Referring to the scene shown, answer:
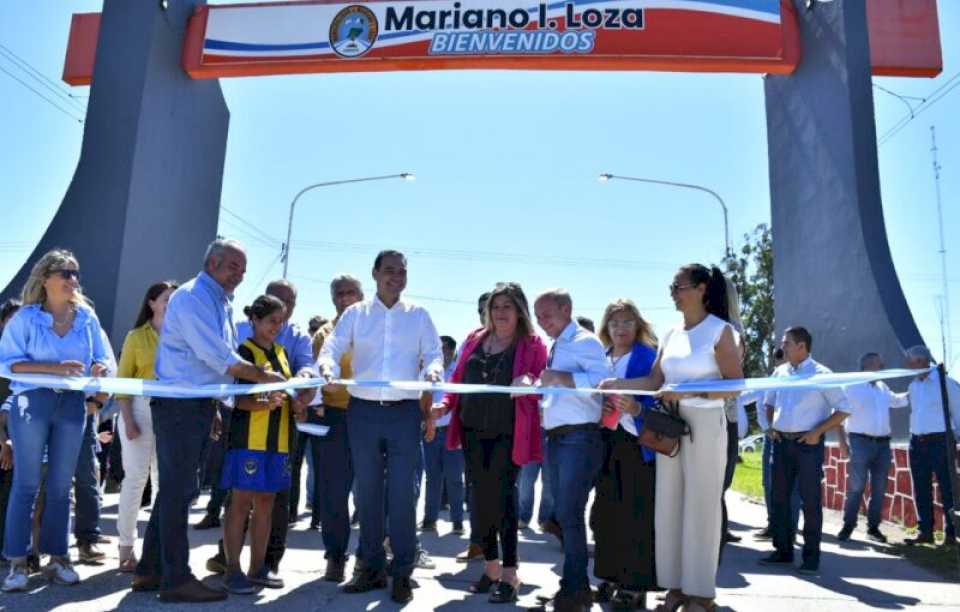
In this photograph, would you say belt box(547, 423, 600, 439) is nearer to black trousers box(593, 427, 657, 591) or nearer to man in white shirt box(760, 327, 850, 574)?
black trousers box(593, 427, 657, 591)

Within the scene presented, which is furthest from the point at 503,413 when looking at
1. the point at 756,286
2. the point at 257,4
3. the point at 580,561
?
the point at 756,286

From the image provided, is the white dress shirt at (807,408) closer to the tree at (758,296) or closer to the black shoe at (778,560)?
the black shoe at (778,560)

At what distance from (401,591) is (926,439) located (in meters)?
5.75

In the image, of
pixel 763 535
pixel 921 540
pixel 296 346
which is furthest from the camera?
pixel 763 535

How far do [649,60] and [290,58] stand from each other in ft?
16.7

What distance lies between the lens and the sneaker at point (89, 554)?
5082mm

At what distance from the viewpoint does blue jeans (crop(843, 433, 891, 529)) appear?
7.68 m

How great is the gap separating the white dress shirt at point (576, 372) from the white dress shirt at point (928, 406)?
473 centimetres

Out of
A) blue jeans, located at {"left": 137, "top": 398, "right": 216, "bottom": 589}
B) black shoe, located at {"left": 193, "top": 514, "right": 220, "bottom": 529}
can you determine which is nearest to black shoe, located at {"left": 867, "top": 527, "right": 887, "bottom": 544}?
black shoe, located at {"left": 193, "top": 514, "right": 220, "bottom": 529}

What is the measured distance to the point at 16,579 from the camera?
427cm

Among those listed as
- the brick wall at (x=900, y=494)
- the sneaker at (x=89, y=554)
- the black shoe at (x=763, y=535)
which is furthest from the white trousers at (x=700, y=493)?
the brick wall at (x=900, y=494)

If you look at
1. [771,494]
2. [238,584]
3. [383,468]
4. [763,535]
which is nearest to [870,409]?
[763,535]

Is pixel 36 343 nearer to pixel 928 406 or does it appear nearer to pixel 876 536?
pixel 876 536

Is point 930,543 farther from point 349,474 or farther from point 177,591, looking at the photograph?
point 177,591
